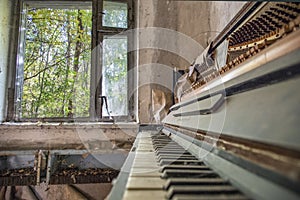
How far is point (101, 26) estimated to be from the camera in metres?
3.01

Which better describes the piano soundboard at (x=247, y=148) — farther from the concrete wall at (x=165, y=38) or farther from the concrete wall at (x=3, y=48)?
the concrete wall at (x=3, y=48)

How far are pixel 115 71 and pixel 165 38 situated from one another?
75 centimetres

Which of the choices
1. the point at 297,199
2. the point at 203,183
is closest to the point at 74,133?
the point at 203,183

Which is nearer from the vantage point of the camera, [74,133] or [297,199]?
[297,199]

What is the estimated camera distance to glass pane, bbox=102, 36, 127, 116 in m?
2.99

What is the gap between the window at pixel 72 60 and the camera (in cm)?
293

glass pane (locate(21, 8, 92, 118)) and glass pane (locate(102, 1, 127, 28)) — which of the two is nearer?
glass pane (locate(21, 8, 92, 118))

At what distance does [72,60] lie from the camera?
10.0ft

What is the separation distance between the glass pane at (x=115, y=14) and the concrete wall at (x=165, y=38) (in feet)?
0.85

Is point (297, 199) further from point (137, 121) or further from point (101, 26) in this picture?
point (101, 26)

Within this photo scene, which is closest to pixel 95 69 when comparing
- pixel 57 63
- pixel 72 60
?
pixel 72 60

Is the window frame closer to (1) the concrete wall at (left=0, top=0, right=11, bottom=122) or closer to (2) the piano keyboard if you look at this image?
(1) the concrete wall at (left=0, top=0, right=11, bottom=122)

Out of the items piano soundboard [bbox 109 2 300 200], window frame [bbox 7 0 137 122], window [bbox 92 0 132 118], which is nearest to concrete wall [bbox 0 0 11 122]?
window frame [bbox 7 0 137 122]

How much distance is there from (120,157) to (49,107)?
3.63 ft
